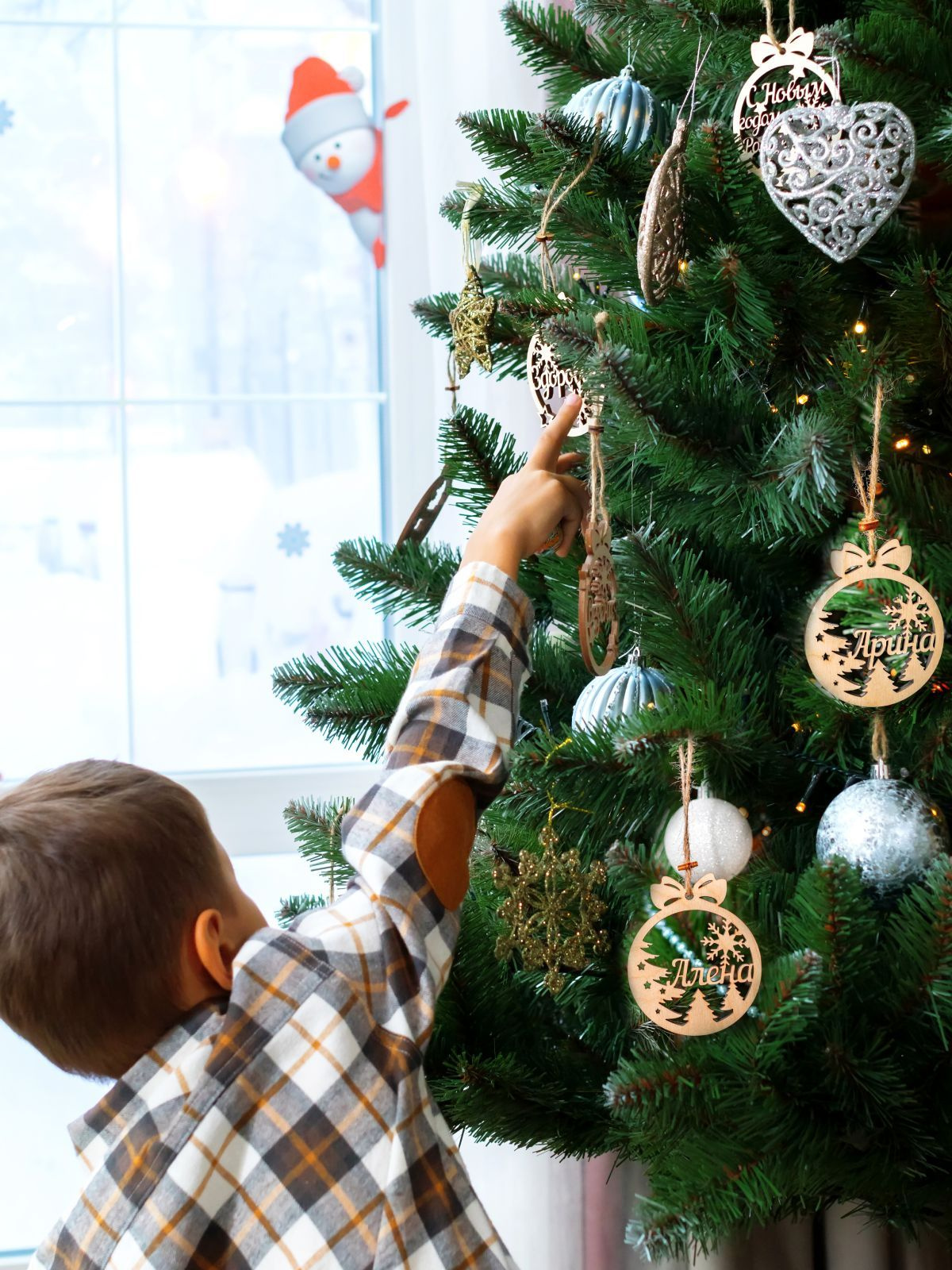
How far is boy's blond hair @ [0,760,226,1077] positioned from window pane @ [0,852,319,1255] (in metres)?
0.86

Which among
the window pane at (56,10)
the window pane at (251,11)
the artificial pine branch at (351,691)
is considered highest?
the window pane at (251,11)

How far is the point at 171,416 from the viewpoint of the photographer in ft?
4.78

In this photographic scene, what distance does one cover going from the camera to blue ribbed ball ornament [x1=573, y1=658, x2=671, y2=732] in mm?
700

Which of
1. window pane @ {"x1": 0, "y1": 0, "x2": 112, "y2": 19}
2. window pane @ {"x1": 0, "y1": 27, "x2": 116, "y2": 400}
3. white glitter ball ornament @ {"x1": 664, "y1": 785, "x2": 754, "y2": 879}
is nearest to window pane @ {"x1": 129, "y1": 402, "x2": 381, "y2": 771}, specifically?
window pane @ {"x1": 0, "y1": 27, "x2": 116, "y2": 400}

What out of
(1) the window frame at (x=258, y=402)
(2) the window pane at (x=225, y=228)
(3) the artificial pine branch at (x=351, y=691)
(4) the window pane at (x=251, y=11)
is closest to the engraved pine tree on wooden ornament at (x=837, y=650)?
(3) the artificial pine branch at (x=351, y=691)

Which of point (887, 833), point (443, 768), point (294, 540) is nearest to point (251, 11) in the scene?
point (294, 540)

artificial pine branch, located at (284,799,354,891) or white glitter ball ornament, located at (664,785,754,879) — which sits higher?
white glitter ball ornament, located at (664,785,754,879)

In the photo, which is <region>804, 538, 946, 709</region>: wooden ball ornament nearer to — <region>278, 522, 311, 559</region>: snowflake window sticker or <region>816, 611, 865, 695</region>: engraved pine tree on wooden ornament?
<region>816, 611, 865, 695</region>: engraved pine tree on wooden ornament

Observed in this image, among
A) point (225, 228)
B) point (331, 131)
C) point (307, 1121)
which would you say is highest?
point (331, 131)

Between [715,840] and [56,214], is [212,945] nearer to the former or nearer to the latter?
[715,840]

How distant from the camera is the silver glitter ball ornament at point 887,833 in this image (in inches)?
24.1

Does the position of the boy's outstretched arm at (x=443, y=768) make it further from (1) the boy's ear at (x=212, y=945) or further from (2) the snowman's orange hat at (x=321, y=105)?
(2) the snowman's orange hat at (x=321, y=105)

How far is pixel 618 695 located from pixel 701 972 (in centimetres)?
17

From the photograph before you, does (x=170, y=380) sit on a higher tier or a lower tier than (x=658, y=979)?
higher
